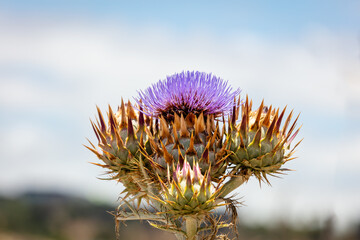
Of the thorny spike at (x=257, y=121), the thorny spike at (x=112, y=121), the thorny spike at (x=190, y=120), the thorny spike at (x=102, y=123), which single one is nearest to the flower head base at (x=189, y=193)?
the thorny spike at (x=190, y=120)

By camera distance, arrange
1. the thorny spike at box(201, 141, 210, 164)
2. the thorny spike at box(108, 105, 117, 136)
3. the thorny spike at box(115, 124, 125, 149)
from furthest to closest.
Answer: the thorny spike at box(108, 105, 117, 136)
the thorny spike at box(115, 124, 125, 149)
the thorny spike at box(201, 141, 210, 164)

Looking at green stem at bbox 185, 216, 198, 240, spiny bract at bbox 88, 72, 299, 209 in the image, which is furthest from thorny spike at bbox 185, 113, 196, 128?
A: green stem at bbox 185, 216, 198, 240

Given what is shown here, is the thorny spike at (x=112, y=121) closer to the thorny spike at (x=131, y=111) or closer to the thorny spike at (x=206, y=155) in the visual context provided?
the thorny spike at (x=131, y=111)

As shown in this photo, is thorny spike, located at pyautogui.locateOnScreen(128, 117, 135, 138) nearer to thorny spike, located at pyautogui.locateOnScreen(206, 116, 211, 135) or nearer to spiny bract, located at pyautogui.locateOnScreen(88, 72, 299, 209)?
spiny bract, located at pyautogui.locateOnScreen(88, 72, 299, 209)

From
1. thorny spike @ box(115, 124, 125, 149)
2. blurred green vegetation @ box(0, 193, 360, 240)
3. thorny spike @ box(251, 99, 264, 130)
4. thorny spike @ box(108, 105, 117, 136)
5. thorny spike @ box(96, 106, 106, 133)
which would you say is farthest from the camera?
blurred green vegetation @ box(0, 193, 360, 240)

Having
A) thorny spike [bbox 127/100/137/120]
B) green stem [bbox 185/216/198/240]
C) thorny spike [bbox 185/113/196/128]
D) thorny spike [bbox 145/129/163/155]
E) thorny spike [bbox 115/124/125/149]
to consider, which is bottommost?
green stem [bbox 185/216/198/240]

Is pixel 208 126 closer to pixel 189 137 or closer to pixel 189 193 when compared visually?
pixel 189 137

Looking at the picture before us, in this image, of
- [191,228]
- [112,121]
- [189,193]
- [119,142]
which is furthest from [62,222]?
[189,193]

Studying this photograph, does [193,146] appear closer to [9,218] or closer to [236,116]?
[236,116]
